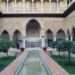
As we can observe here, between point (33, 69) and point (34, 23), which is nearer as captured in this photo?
point (33, 69)

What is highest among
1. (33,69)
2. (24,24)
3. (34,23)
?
(34,23)

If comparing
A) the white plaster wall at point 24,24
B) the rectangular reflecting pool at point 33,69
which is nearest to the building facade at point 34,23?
the white plaster wall at point 24,24

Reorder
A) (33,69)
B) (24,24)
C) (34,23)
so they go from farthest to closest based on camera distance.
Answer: (34,23) < (24,24) < (33,69)

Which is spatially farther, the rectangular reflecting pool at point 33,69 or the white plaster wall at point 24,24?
the white plaster wall at point 24,24

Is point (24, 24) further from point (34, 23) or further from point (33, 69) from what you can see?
point (33, 69)

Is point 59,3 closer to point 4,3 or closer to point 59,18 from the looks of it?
point 59,18

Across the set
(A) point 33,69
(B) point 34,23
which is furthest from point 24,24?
(A) point 33,69

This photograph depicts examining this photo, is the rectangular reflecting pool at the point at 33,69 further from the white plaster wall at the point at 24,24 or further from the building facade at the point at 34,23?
the white plaster wall at the point at 24,24

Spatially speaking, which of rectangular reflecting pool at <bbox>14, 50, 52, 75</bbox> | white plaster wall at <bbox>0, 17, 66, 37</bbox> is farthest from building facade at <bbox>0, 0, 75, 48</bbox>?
rectangular reflecting pool at <bbox>14, 50, 52, 75</bbox>

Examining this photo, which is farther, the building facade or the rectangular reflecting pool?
the building facade

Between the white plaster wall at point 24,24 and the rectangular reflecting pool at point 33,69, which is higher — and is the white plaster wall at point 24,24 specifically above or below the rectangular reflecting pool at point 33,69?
above

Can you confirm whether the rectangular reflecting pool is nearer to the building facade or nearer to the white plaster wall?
the building facade

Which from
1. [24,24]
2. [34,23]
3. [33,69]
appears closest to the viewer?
[33,69]

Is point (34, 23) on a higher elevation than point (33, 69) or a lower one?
higher
